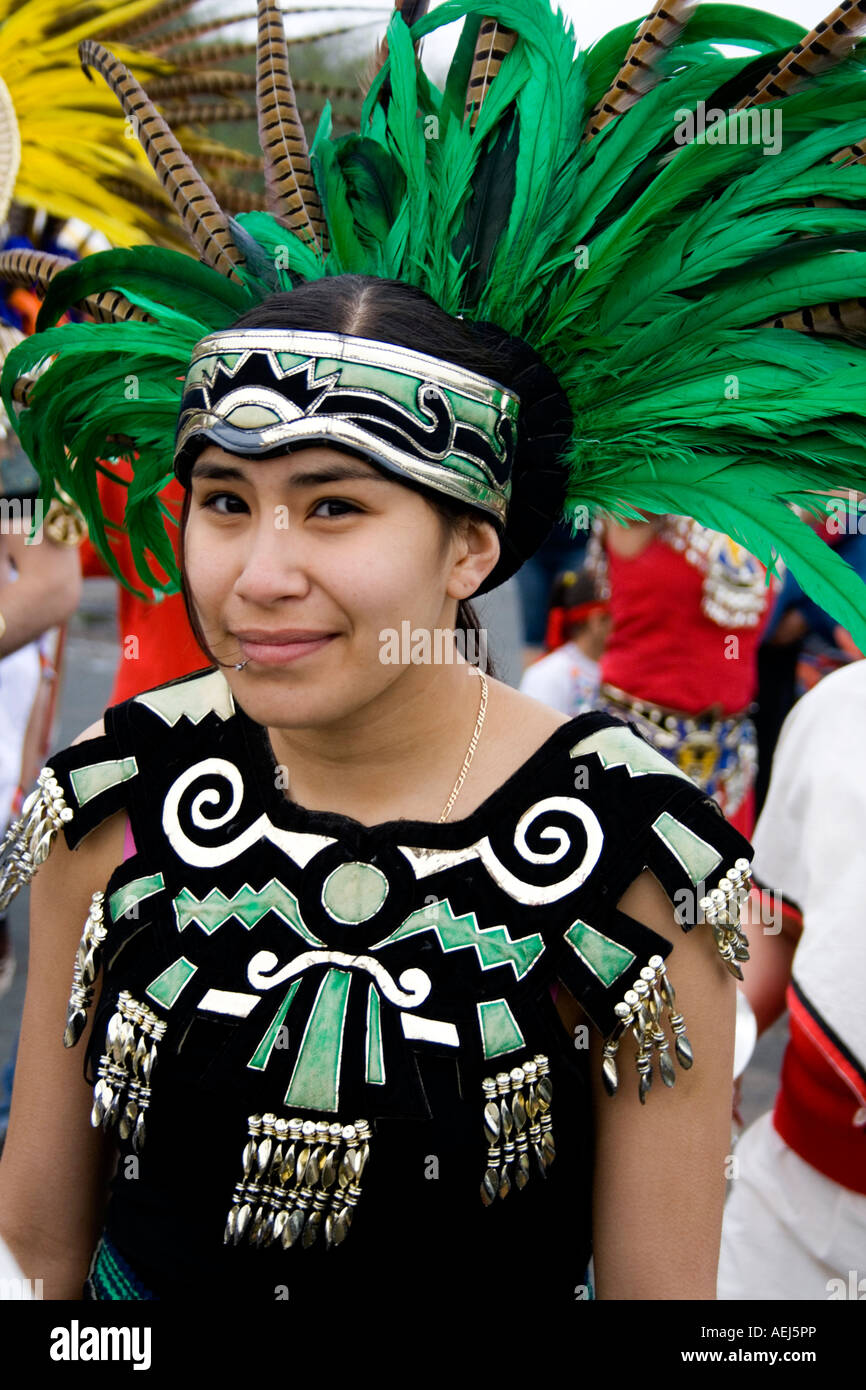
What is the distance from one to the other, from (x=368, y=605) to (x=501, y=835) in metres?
0.36

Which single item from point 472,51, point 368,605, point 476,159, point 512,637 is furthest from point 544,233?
point 512,637

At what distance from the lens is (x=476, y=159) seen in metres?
1.91

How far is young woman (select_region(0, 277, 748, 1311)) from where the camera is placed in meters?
1.61

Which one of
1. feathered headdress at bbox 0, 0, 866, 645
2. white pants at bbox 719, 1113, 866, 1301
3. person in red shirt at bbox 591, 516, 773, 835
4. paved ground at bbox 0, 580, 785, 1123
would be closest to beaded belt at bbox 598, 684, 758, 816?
person in red shirt at bbox 591, 516, 773, 835

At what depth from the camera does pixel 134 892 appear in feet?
5.90

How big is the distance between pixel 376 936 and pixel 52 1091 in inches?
22.0

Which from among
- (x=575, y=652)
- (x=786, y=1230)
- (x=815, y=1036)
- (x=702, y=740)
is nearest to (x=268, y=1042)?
(x=815, y=1036)

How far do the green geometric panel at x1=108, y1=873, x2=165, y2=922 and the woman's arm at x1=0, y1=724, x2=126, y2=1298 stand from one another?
74 mm

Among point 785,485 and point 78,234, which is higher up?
point 78,234

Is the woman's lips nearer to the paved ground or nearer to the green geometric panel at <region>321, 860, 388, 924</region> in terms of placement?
the green geometric panel at <region>321, 860, 388, 924</region>

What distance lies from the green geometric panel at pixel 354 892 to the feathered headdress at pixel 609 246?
0.63 meters

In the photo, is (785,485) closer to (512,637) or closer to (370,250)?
(370,250)

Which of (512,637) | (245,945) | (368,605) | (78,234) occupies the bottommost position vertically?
(245,945)

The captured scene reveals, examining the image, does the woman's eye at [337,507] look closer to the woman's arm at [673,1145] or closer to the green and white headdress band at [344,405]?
the green and white headdress band at [344,405]
